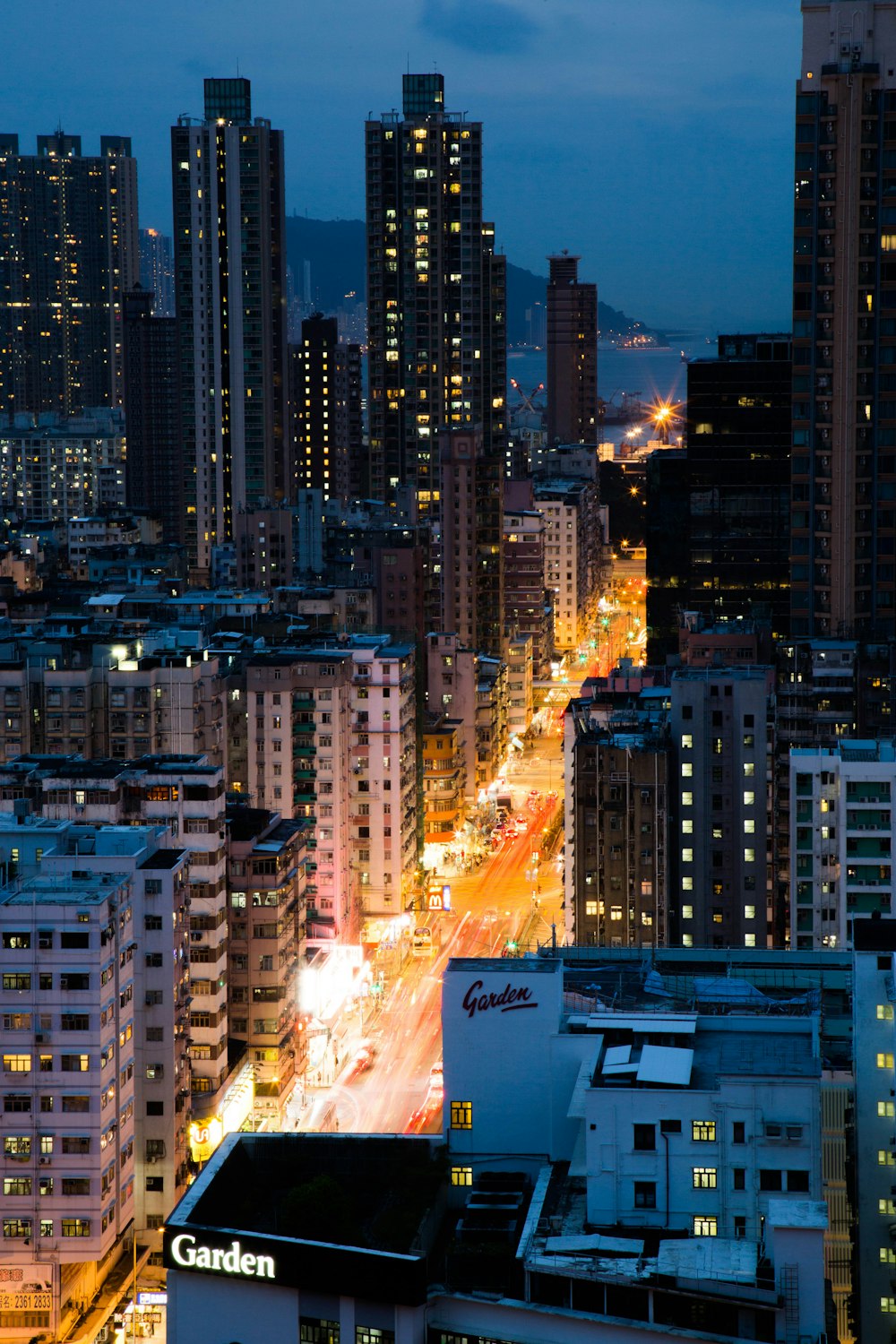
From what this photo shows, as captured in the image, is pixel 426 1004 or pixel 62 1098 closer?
pixel 62 1098

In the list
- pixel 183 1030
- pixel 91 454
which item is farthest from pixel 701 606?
pixel 91 454

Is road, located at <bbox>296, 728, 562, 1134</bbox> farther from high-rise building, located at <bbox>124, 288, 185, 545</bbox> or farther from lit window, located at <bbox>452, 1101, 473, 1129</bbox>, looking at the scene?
high-rise building, located at <bbox>124, 288, 185, 545</bbox>

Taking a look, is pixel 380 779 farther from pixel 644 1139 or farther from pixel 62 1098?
pixel 644 1139

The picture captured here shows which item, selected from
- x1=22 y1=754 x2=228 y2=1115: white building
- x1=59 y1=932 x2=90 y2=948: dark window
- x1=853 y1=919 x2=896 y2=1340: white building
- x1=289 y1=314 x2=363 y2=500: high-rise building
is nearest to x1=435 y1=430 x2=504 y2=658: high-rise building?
x1=289 y1=314 x2=363 y2=500: high-rise building

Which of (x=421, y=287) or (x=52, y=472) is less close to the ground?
(x=421, y=287)

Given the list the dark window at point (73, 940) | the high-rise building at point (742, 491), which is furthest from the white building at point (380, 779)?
the dark window at point (73, 940)

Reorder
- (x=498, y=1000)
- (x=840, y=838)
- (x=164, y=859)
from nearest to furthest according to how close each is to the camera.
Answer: (x=498, y=1000) → (x=164, y=859) → (x=840, y=838)

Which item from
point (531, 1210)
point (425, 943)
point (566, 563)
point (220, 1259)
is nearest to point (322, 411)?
point (566, 563)
